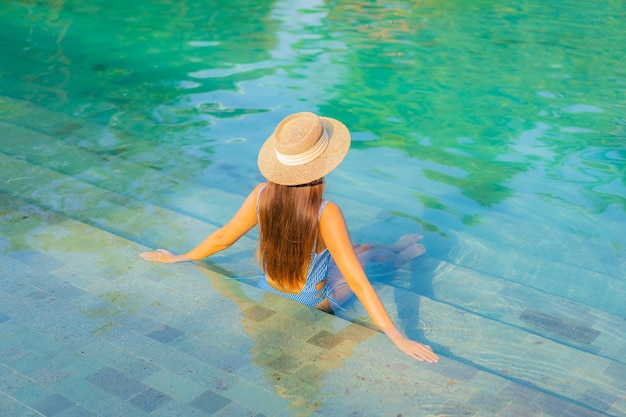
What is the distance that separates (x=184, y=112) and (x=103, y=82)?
5.14 feet

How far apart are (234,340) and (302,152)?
1.00 m

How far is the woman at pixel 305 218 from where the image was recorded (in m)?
3.78

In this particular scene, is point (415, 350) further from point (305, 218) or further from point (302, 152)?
point (302, 152)

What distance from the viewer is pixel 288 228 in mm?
3953

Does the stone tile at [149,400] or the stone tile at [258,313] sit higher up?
the stone tile at [149,400]

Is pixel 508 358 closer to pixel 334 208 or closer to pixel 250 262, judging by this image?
pixel 334 208

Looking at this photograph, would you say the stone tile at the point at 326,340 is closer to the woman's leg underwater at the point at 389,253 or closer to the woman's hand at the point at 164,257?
the woman's leg underwater at the point at 389,253

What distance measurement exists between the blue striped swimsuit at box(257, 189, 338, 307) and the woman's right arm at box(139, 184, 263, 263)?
12.3 inches

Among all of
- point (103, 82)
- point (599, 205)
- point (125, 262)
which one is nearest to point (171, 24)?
point (103, 82)

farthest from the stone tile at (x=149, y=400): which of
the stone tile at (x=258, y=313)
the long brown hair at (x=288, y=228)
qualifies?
the long brown hair at (x=288, y=228)

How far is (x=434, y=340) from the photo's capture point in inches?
166

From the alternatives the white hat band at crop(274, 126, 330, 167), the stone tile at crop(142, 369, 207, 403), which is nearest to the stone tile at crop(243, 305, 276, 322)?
the stone tile at crop(142, 369, 207, 403)

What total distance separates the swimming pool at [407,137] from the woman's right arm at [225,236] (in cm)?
40

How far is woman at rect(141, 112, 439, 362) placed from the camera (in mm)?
3781
